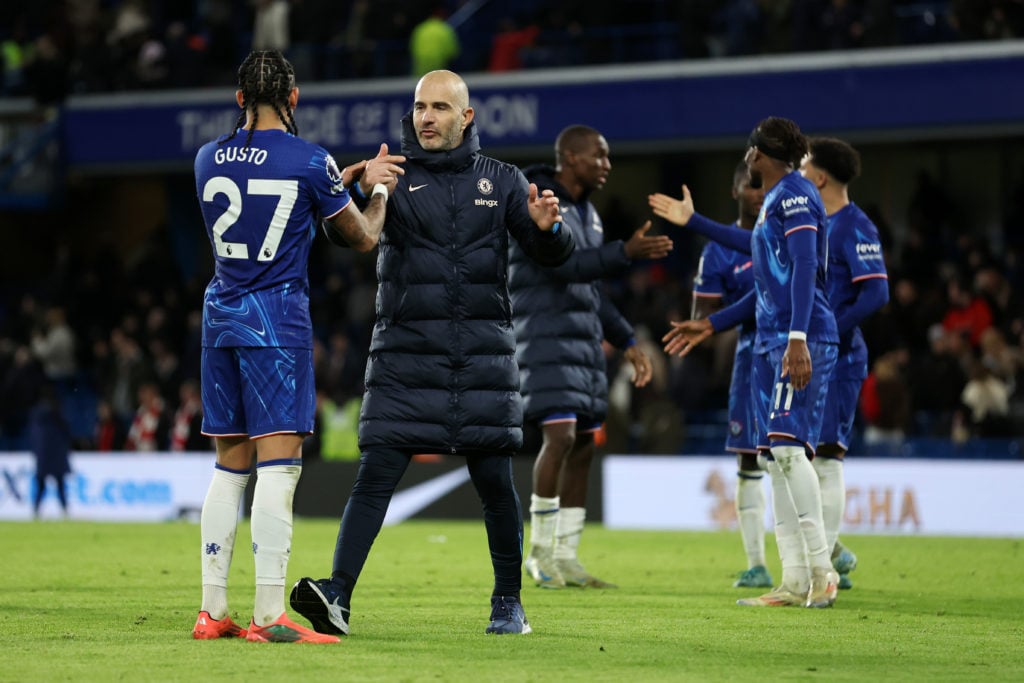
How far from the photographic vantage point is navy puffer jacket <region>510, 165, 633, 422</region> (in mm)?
9984

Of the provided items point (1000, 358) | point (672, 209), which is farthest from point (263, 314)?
point (1000, 358)

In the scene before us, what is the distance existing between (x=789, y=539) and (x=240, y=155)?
3601 mm

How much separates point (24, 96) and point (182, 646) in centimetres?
2345

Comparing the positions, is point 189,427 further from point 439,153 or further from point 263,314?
point 263,314

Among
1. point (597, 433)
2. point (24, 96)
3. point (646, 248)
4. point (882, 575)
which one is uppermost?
point (24, 96)

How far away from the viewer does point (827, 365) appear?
869cm

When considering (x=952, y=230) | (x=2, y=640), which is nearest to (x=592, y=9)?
(x=952, y=230)

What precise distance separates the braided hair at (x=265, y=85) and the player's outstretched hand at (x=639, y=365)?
3928mm

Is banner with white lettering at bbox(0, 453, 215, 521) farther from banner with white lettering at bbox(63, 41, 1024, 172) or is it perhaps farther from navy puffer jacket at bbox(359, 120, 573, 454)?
navy puffer jacket at bbox(359, 120, 573, 454)

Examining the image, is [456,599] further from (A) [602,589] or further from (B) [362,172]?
(B) [362,172]

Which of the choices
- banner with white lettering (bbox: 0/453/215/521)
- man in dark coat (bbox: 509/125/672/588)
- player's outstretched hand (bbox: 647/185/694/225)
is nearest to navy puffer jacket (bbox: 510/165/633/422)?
man in dark coat (bbox: 509/125/672/588)

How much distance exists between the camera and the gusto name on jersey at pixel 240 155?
22.1 feet

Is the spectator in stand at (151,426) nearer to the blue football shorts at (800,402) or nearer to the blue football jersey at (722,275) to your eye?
the blue football jersey at (722,275)

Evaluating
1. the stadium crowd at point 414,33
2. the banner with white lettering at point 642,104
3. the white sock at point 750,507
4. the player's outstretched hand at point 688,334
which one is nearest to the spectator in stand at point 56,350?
the banner with white lettering at point 642,104
